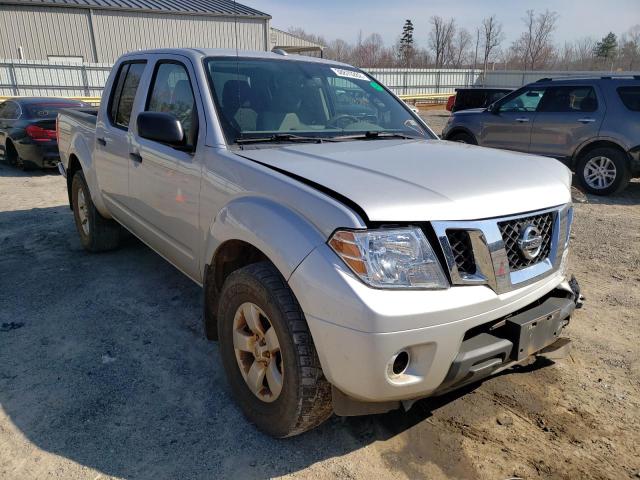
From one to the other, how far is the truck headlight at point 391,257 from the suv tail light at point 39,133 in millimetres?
9929

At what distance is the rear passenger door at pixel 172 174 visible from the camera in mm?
3096

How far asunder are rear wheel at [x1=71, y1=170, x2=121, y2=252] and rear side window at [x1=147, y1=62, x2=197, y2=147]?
5.65 feet

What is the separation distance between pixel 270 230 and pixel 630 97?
821cm

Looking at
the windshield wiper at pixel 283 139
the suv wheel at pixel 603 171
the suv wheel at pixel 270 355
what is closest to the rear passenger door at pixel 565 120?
the suv wheel at pixel 603 171

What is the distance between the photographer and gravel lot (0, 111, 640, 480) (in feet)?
7.95

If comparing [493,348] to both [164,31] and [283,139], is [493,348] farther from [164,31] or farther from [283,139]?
[164,31]

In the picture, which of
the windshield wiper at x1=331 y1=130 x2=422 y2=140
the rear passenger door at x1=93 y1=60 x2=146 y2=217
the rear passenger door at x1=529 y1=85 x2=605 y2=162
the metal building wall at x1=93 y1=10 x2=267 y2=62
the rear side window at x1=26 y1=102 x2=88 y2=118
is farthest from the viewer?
the metal building wall at x1=93 y1=10 x2=267 y2=62

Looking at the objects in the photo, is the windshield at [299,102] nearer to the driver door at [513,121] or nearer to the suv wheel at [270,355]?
the suv wheel at [270,355]

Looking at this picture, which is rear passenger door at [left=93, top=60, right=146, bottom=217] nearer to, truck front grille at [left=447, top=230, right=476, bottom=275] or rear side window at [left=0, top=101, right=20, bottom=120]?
truck front grille at [left=447, top=230, right=476, bottom=275]

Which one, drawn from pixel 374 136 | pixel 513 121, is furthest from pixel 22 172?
pixel 513 121

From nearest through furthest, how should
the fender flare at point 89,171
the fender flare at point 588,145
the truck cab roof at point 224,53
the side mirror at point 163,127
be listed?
1. the side mirror at point 163,127
2. the truck cab roof at point 224,53
3. the fender flare at point 89,171
4. the fender flare at point 588,145

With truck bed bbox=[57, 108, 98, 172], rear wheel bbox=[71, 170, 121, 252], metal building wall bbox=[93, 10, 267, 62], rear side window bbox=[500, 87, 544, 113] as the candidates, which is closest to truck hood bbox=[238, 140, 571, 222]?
truck bed bbox=[57, 108, 98, 172]

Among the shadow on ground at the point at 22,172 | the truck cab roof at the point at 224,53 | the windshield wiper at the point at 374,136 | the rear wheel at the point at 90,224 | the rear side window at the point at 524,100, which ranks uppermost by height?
the truck cab roof at the point at 224,53

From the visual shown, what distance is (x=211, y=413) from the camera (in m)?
2.79
